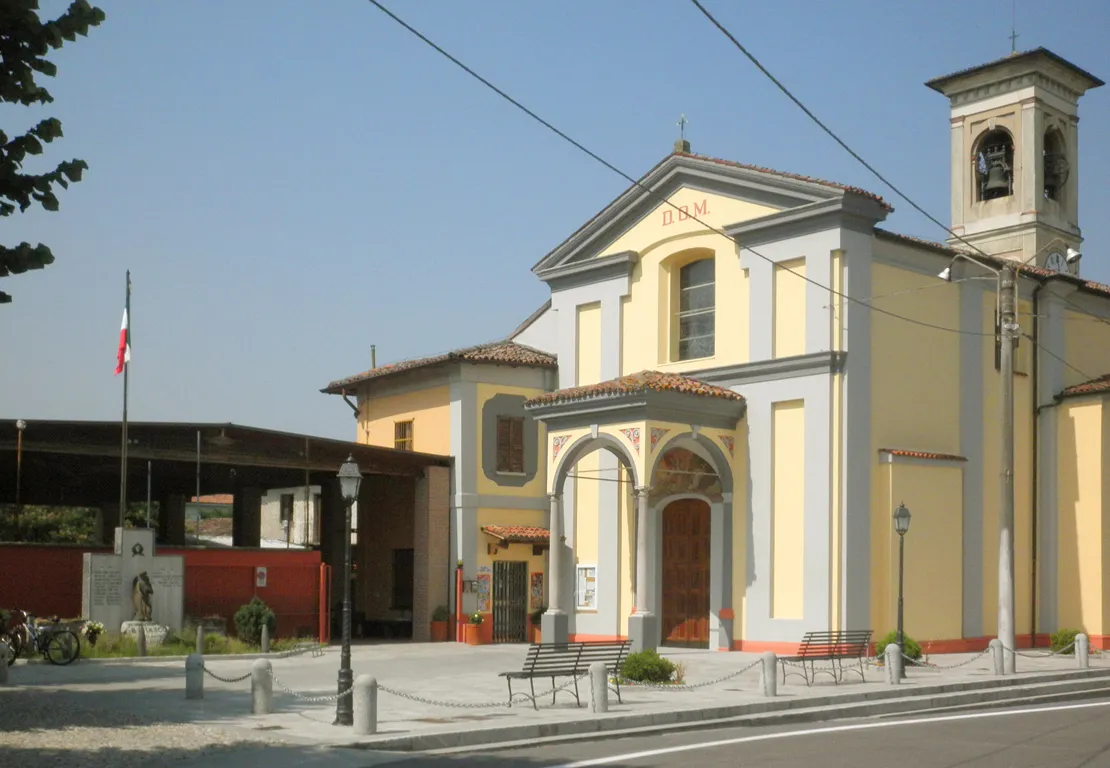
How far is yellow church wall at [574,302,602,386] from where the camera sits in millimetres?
32125

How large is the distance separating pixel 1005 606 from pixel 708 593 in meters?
7.01

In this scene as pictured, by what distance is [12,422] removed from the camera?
2597cm

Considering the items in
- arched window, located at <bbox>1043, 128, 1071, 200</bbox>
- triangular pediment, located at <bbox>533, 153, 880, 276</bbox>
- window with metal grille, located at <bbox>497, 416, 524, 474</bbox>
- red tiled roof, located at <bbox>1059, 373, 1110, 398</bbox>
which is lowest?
window with metal grille, located at <bbox>497, 416, 524, 474</bbox>

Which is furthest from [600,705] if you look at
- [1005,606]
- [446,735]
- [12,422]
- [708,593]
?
[12,422]

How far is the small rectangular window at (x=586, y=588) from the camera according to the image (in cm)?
3084

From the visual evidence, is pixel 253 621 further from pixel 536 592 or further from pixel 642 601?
pixel 642 601

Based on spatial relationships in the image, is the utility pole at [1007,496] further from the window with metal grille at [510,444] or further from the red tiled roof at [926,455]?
the window with metal grille at [510,444]

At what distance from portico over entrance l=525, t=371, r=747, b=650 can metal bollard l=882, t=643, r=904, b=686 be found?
19.8ft

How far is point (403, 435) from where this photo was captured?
34844 millimetres

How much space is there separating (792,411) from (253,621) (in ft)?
39.4

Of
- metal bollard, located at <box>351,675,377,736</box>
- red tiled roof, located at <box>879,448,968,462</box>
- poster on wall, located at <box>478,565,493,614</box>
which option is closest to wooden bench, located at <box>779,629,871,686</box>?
red tiled roof, located at <box>879,448,968,462</box>

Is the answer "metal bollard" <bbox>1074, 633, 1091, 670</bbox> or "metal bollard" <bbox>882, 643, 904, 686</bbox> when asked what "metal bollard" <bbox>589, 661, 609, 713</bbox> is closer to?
"metal bollard" <bbox>882, 643, 904, 686</bbox>

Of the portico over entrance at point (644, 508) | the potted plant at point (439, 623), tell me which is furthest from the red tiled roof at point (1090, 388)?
the potted plant at point (439, 623)

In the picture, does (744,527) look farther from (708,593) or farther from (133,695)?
(133,695)
